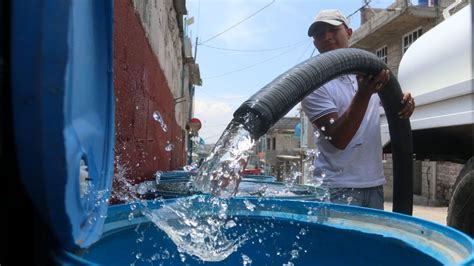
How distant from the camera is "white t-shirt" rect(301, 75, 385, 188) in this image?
2299 mm

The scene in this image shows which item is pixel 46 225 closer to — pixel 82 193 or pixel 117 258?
pixel 82 193

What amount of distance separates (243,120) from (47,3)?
0.91 meters

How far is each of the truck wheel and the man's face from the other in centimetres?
116

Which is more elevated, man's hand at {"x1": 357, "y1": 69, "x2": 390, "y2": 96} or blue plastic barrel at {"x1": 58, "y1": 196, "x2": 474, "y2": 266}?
man's hand at {"x1": 357, "y1": 69, "x2": 390, "y2": 96}

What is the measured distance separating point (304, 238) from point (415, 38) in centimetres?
1577

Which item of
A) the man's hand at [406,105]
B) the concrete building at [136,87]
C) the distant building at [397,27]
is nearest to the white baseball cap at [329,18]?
the man's hand at [406,105]

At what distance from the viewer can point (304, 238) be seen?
1.49 m

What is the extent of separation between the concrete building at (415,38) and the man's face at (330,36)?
11639 mm

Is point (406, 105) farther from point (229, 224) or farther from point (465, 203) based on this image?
point (229, 224)

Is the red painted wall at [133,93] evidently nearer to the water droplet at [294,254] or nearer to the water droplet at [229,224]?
the water droplet at [229,224]

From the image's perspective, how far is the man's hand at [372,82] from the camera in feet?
6.88

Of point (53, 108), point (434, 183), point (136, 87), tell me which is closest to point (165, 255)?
point (53, 108)

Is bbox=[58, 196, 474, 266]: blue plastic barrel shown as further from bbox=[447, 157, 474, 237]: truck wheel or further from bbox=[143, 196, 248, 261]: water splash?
bbox=[447, 157, 474, 237]: truck wheel

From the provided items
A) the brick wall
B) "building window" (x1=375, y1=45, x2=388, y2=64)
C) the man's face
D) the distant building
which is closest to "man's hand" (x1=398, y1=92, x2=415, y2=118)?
the man's face
